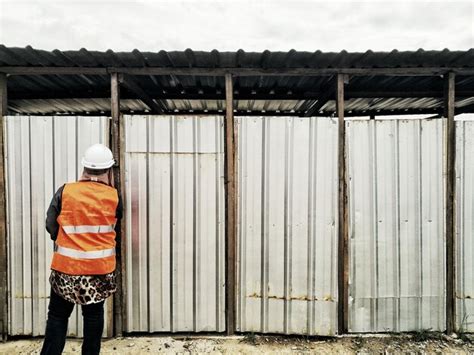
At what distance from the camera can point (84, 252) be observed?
107 inches

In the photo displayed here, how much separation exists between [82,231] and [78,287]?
1.74ft

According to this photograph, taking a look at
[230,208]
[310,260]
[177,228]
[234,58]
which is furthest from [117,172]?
[310,260]

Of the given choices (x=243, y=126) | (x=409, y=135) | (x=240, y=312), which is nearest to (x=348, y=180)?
(x=409, y=135)

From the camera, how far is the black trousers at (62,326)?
278cm

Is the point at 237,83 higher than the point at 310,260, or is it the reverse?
the point at 237,83

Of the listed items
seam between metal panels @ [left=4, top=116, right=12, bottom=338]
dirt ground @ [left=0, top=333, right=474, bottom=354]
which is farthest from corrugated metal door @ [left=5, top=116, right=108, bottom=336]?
dirt ground @ [left=0, top=333, right=474, bottom=354]

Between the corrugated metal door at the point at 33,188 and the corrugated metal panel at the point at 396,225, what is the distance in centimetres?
349

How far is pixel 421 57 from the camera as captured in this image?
11.3 feet

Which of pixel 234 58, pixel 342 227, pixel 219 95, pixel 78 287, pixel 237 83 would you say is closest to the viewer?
pixel 78 287

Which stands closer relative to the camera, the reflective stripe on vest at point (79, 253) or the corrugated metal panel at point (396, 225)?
the reflective stripe on vest at point (79, 253)

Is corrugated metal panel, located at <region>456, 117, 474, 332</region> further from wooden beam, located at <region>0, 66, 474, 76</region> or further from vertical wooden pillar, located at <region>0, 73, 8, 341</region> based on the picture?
vertical wooden pillar, located at <region>0, 73, 8, 341</region>

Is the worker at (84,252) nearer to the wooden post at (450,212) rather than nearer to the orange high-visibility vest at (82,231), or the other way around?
the orange high-visibility vest at (82,231)

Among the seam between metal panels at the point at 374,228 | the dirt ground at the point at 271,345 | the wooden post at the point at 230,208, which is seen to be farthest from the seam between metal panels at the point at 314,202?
the wooden post at the point at 230,208

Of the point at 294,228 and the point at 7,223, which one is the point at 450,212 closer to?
the point at 294,228
